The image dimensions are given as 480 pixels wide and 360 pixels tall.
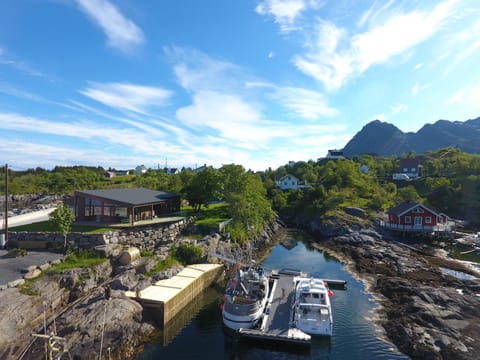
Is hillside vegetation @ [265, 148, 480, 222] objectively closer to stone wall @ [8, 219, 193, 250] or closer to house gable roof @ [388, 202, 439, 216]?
house gable roof @ [388, 202, 439, 216]

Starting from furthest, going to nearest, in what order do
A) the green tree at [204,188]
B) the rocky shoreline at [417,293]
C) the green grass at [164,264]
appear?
the green tree at [204,188] → the green grass at [164,264] → the rocky shoreline at [417,293]

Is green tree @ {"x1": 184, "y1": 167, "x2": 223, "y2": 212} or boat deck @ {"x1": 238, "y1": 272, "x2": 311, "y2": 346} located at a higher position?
green tree @ {"x1": 184, "y1": 167, "x2": 223, "y2": 212}

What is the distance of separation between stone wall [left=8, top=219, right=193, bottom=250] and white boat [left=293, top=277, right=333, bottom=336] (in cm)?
1679

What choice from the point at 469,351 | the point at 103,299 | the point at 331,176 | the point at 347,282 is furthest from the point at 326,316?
the point at 331,176

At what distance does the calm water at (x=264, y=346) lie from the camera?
1722 centimetres

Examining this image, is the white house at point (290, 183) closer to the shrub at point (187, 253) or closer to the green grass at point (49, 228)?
the shrub at point (187, 253)

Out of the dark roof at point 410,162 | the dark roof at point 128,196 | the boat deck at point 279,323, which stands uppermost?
the dark roof at point 410,162

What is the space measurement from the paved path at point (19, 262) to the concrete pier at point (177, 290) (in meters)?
8.47

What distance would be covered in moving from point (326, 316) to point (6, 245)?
3060 centimetres

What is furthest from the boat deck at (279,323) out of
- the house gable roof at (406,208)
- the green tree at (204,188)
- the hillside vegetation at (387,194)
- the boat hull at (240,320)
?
the hillside vegetation at (387,194)

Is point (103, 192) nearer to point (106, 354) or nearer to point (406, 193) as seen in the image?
point (106, 354)

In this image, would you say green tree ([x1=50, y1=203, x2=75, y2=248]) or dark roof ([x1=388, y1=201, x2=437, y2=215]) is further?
dark roof ([x1=388, y1=201, x2=437, y2=215])

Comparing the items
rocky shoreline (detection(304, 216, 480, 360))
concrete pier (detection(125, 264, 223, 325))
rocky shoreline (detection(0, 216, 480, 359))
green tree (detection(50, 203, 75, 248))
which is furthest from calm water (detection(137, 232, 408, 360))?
green tree (detection(50, 203, 75, 248))

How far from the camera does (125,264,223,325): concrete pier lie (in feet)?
66.5
